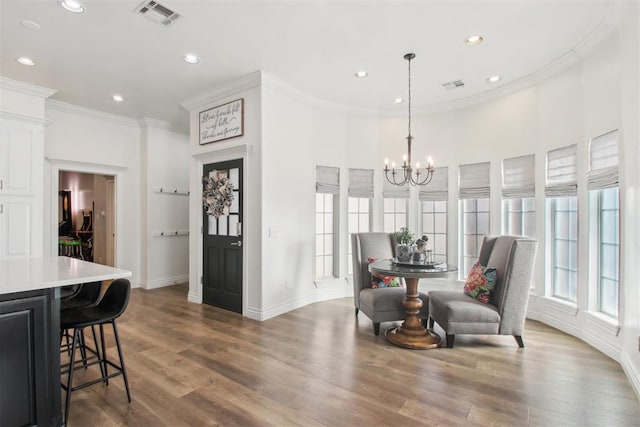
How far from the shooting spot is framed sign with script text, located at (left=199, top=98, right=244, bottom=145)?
4290 mm

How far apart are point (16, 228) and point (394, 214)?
5.35m

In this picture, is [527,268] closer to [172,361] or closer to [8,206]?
[172,361]

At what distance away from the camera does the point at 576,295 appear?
3.66 metres

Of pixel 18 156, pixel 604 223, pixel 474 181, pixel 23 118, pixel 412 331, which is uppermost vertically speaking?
pixel 23 118

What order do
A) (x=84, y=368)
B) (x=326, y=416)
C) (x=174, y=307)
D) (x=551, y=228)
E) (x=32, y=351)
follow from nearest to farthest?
(x=32, y=351)
(x=326, y=416)
(x=84, y=368)
(x=551, y=228)
(x=174, y=307)

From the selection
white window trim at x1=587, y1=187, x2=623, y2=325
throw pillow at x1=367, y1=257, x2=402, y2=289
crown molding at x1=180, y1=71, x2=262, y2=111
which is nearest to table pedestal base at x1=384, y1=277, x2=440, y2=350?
throw pillow at x1=367, y1=257, x2=402, y2=289

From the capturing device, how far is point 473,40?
3254mm

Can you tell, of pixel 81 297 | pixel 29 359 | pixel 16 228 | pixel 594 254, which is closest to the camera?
pixel 29 359

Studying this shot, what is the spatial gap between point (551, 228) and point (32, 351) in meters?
5.02

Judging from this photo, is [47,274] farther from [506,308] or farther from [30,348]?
[506,308]

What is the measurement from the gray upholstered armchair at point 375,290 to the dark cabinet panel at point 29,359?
276 centimetres

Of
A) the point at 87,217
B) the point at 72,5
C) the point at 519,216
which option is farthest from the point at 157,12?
the point at 87,217

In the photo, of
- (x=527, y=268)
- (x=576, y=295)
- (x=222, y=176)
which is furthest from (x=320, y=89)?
(x=576, y=295)

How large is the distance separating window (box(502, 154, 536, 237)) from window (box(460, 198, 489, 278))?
0.97 ft
